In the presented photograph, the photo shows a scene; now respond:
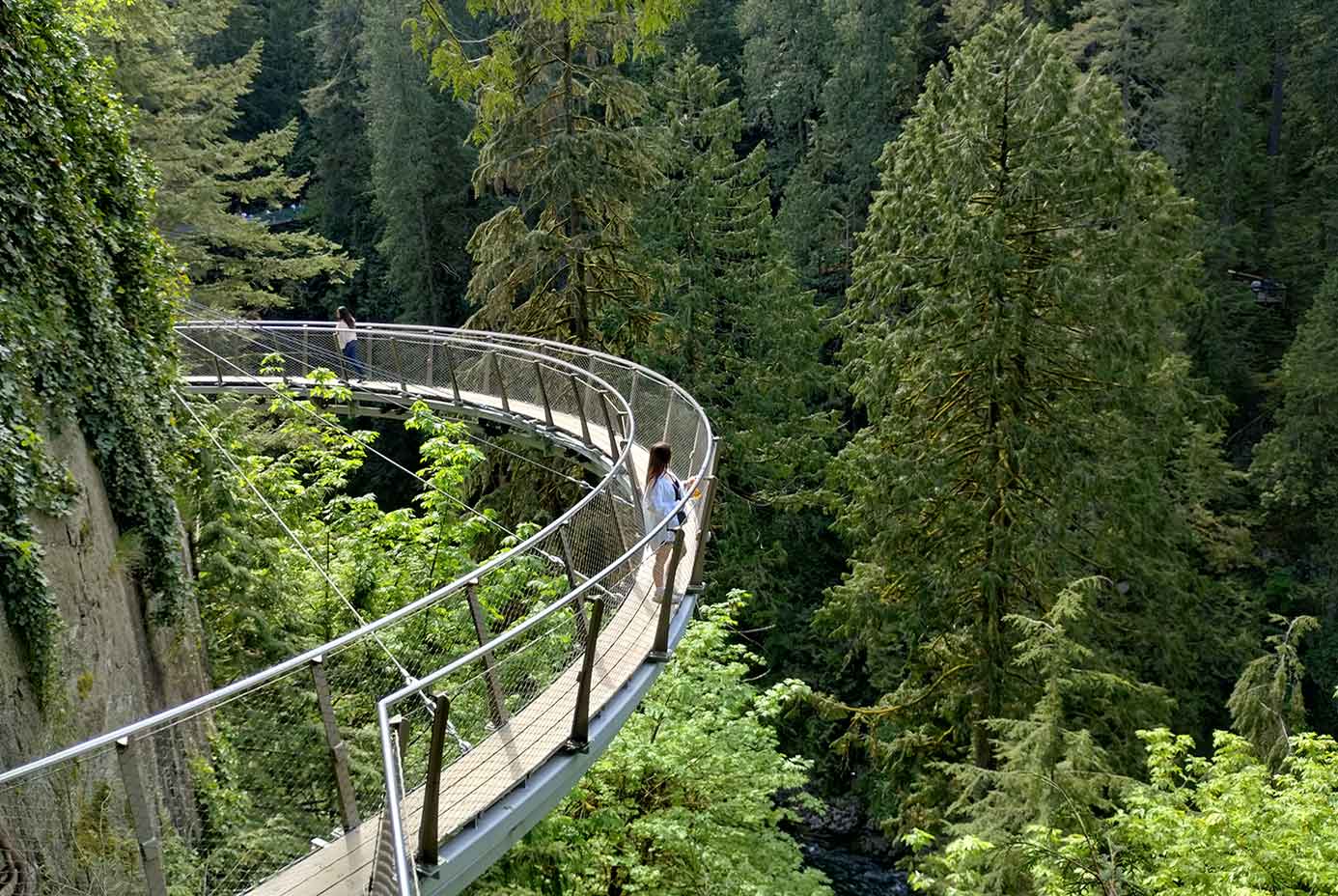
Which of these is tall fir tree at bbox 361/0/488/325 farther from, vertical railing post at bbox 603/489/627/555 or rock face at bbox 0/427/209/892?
vertical railing post at bbox 603/489/627/555

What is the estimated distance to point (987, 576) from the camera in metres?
15.5

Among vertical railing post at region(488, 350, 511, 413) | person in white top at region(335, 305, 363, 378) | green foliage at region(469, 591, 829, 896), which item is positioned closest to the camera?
green foliage at region(469, 591, 829, 896)

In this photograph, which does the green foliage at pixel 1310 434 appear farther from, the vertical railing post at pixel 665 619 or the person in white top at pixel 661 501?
the vertical railing post at pixel 665 619

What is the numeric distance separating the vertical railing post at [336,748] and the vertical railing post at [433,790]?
391mm

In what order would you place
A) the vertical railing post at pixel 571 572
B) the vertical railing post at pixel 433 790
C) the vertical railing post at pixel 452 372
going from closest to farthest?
the vertical railing post at pixel 433 790
the vertical railing post at pixel 571 572
the vertical railing post at pixel 452 372

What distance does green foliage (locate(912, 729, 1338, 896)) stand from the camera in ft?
28.5

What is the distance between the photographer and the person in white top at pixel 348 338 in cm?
1627

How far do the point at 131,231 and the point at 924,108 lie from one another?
1336 centimetres

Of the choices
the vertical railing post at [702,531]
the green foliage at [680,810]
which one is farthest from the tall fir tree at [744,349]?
the vertical railing post at [702,531]

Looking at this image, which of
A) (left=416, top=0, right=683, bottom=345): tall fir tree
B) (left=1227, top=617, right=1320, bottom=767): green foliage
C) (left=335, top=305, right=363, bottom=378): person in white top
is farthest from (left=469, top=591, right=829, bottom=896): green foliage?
(left=416, top=0, right=683, bottom=345): tall fir tree

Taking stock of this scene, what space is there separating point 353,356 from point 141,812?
12.7 metres

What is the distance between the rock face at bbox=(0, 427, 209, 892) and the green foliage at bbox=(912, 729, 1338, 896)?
22.2 feet

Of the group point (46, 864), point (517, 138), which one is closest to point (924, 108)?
point (517, 138)

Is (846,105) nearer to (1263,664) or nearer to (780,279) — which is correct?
(780,279)
